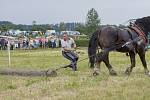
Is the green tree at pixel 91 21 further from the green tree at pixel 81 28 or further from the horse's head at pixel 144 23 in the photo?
the horse's head at pixel 144 23

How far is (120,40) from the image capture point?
47.9 ft

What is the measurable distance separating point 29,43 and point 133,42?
3734cm

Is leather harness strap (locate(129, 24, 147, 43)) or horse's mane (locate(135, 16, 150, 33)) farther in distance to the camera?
horse's mane (locate(135, 16, 150, 33))

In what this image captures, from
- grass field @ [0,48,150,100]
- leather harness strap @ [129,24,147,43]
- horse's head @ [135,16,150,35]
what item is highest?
horse's head @ [135,16,150,35]

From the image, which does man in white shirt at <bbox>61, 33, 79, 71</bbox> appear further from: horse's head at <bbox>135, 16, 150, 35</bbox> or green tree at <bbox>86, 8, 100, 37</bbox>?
green tree at <bbox>86, 8, 100, 37</bbox>

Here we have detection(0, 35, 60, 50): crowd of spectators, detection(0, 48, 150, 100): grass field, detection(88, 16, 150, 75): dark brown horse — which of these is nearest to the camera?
detection(0, 48, 150, 100): grass field

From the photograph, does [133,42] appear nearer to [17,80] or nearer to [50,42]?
[17,80]

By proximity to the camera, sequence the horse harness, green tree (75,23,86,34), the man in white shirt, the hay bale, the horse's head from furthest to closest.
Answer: green tree (75,23,86,34)
the man in white shirt
the horse's head
the horse harness
the hay bale

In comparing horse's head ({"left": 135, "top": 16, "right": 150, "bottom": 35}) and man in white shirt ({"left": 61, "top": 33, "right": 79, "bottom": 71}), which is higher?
horse's head ({"left": 135, "top": 16, "right": 150, "bottom": 35})

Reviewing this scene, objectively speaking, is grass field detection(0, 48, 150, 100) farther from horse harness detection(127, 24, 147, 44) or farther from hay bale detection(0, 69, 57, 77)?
horse harness detection(127, 24, 147, 44)

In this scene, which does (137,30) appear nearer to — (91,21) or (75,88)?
(75,88)

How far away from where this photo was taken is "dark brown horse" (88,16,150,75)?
14461 mm

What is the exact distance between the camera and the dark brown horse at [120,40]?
14.5 meters

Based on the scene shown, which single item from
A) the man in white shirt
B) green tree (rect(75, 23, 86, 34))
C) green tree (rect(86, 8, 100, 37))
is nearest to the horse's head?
the man in white shirt
